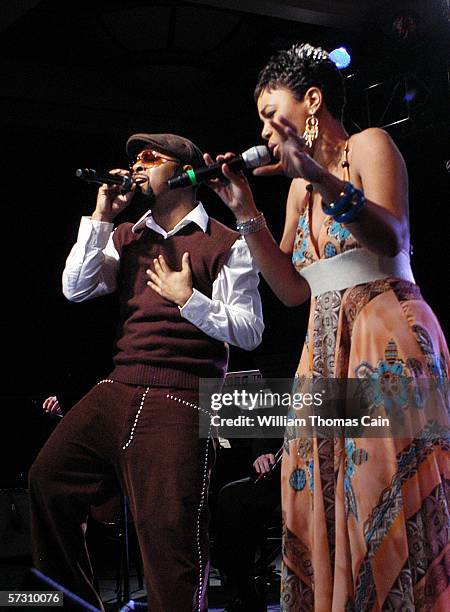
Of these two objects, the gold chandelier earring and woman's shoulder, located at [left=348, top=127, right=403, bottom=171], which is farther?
the gold chandelier earring

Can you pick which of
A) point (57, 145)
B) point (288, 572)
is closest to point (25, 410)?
point (57, 145)

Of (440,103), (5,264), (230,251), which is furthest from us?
(5,264)

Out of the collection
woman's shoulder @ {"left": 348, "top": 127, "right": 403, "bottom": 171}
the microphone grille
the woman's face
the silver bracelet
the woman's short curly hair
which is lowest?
the silver bracelet

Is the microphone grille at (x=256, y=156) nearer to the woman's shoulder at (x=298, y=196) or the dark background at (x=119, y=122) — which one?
the woman's shoulder at (x=298, y=196)

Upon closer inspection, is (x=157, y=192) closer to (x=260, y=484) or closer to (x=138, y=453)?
(x=138, y=453)

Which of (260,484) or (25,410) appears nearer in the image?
(260,484)

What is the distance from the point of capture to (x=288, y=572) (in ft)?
Answer: 5.77

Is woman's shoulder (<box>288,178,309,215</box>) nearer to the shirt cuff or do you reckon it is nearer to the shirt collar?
the shirt cuff

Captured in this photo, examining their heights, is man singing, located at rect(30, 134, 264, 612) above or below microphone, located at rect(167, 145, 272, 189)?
below

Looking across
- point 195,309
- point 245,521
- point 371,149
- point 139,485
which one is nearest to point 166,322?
point 195,309

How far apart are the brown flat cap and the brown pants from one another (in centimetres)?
82

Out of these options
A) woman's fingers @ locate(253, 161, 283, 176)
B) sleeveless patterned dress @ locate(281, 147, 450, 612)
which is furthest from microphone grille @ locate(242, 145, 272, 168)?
sleeveless patterned dress @ locate(281, 147, 450, 612)

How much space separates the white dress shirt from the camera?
2.43m

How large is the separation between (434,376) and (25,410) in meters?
4.29
